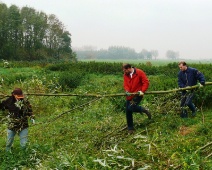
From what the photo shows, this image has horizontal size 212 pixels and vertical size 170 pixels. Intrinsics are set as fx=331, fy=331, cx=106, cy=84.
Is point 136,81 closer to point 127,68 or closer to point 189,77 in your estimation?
point 127,68

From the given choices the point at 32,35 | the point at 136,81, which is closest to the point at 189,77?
the point at 136,81

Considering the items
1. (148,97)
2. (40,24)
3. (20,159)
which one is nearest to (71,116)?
(148,97)

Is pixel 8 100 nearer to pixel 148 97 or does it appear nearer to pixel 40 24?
pixel 148 97

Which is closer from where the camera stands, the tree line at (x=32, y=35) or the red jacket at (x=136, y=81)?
the red jacket at (x=136, y=81)

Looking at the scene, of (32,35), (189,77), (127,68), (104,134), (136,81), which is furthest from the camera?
(32,35)

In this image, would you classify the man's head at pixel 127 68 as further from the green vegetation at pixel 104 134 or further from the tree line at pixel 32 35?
the tree line at pixel 32 35

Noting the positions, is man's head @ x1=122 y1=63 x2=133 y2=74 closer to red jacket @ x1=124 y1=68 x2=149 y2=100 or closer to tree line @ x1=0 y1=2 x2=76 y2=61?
red jacket @ x1=124 y1=68 x2=149 y2=100

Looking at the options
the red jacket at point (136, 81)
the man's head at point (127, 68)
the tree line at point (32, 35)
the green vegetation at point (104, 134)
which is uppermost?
the tree line at point (32, 35)

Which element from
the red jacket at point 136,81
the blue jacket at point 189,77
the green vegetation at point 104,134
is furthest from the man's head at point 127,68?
the blue jacket at point 189,77

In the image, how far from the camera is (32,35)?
72.1m

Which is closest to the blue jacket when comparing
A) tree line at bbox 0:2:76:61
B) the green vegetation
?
the green vegetation

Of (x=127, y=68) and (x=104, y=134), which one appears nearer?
(x=104, y=134)

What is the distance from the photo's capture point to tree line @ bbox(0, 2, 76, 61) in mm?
65500

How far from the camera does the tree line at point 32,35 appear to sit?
65500mm
